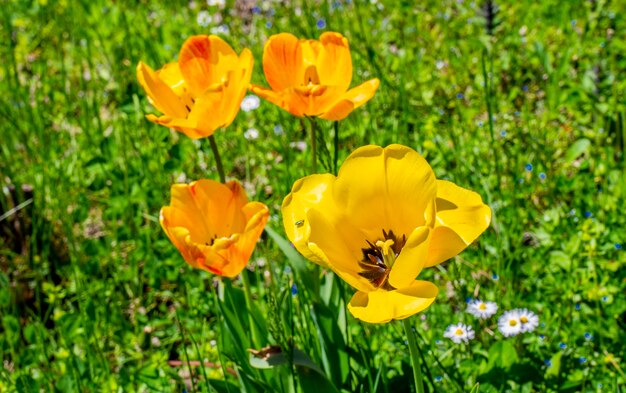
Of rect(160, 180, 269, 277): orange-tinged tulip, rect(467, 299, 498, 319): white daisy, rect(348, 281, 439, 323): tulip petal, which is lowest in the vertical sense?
rect(467, 299, 498, 319): white daisy

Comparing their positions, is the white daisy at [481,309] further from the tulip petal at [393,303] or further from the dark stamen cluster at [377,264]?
the tulip petal at [393,303]

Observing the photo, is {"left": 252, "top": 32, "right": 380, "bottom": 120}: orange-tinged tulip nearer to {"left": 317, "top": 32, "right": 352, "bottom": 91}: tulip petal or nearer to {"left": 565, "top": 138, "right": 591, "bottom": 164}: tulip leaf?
{"left": 317, "top": 32, "right": 352, "bottom": 91}: tulip petal

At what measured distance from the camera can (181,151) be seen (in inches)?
107

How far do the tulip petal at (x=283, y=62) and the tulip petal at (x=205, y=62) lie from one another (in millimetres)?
105

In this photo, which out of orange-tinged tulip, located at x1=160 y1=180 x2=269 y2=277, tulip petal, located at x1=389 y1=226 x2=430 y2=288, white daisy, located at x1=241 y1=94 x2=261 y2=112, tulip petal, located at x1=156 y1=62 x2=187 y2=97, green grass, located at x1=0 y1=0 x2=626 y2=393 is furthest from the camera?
white daisy, located at x1=241 y1=94 x2=261 y2=112

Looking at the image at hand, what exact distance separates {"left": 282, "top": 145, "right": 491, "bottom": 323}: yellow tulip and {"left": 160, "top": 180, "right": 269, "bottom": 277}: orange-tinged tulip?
28 cm

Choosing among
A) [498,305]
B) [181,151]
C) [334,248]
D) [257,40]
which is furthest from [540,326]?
[257,40]

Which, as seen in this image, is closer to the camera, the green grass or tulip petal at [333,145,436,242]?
tulip petal at [333,145,436,242]

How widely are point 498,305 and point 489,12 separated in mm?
1833

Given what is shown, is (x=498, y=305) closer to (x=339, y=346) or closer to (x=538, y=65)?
(x=339, y=346)

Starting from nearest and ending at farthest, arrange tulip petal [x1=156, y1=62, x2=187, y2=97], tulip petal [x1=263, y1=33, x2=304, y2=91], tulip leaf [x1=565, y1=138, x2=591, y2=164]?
tulip petal [x1=263, y1=33, x2=304, y2=91], tulip petal [x1=156, y1=62, x2=187, y2=97], tulip leaf [x1=565, y1=138, x2=591, y2=164]

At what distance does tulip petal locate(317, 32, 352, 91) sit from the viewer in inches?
59.9

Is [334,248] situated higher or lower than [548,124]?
higher

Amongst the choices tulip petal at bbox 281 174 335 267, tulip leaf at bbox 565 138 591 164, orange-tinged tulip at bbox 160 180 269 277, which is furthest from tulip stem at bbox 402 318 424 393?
tulip leaf at bbox 565 138 591 164
